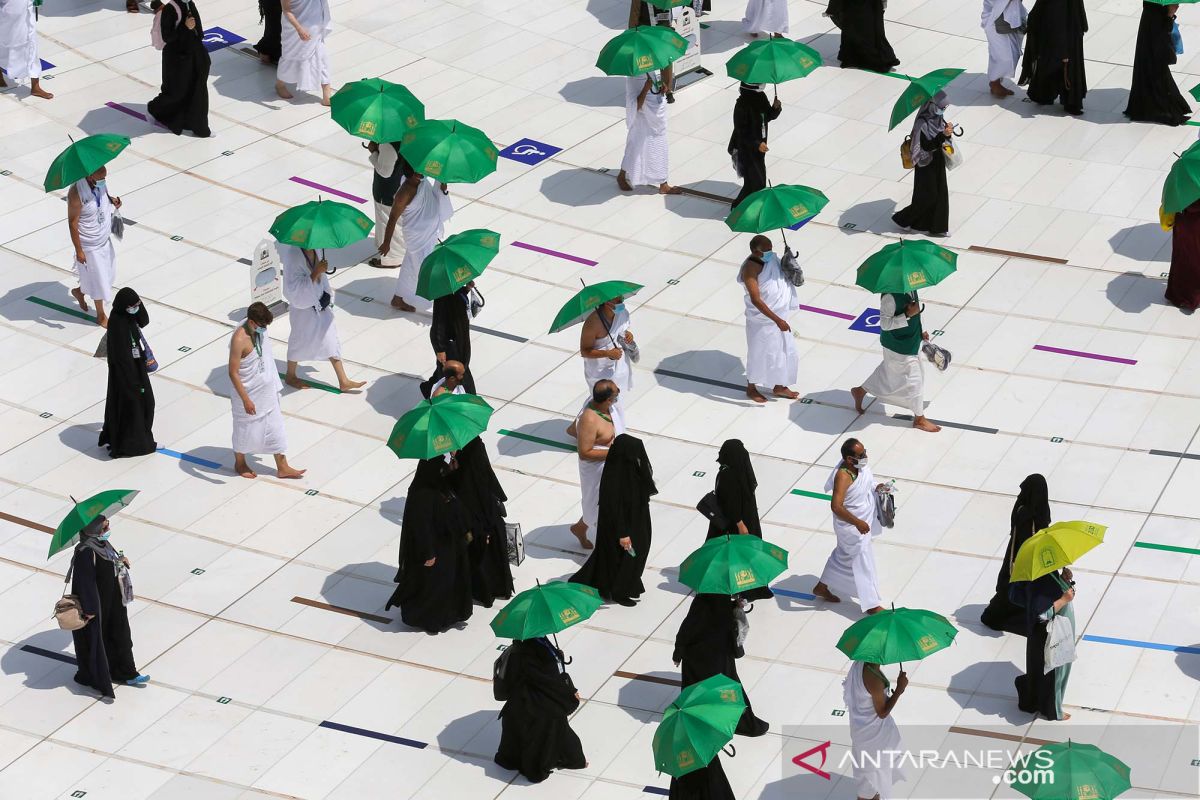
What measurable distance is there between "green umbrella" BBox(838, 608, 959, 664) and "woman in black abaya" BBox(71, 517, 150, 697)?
18.4ft

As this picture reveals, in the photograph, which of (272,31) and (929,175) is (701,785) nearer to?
(929,175)

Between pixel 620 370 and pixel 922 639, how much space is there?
5185mm

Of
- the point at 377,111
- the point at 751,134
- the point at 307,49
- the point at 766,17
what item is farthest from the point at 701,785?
the point at 766,17

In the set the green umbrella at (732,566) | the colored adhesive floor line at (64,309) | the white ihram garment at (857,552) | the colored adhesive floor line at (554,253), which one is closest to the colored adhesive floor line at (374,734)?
the green umbrella at (732,566)

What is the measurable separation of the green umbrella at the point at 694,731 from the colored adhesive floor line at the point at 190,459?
7.01 m

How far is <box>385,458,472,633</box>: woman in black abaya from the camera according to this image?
1512cm

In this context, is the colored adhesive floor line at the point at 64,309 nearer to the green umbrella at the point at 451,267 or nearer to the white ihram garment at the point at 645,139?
the green umbrella at the point at 451,267

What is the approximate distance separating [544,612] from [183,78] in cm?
1200

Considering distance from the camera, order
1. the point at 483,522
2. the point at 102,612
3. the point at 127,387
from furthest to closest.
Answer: the point at 127,387 → the point at 483,522 → the point at 102,612

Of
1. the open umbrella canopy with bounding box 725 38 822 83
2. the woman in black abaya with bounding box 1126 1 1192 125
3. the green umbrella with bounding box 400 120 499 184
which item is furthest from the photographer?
the woman in black abaya with bounding box 1126 1 1192 125

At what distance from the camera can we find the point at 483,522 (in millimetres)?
15531

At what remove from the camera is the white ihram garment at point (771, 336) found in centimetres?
1819

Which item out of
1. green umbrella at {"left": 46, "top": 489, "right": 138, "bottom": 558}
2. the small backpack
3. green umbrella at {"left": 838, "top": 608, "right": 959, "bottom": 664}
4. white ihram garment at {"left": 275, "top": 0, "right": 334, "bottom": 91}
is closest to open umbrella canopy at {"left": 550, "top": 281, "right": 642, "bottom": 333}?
green umbrella at {"left": 46, "top": 489, "right": 138, "bottom": 558}

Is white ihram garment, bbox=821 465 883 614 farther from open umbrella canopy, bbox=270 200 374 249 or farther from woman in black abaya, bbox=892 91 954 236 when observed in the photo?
woman in black abaya, bbox=892 91 954 236
